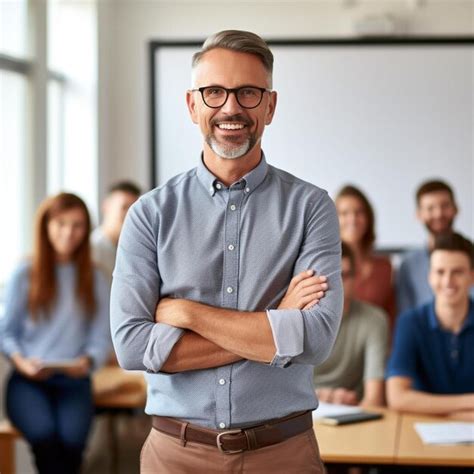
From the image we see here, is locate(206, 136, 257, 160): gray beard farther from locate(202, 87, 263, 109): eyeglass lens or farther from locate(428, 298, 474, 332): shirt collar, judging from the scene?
locate(428, 298, 474, 332): shirt collar

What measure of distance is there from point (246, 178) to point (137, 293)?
0.33 meters

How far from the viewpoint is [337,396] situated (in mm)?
3816

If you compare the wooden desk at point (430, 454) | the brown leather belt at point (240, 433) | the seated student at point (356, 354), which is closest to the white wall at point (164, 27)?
the seated student at point (356, 354)

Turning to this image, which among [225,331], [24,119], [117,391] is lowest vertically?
[117,391]

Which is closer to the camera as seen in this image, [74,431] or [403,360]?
[403,360]

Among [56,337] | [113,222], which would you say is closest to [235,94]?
[56,337]

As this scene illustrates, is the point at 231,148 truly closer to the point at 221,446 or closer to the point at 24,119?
the point at 221,446

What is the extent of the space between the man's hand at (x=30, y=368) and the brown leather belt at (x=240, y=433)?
2469mm

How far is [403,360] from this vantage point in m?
3.68

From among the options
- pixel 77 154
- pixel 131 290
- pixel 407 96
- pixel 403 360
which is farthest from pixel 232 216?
→ pixel 407 96

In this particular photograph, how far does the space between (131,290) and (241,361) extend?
27cm

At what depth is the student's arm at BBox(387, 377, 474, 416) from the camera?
3.46 metres

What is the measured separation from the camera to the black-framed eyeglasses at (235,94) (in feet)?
6.31

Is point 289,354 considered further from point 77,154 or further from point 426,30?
point 426,30
